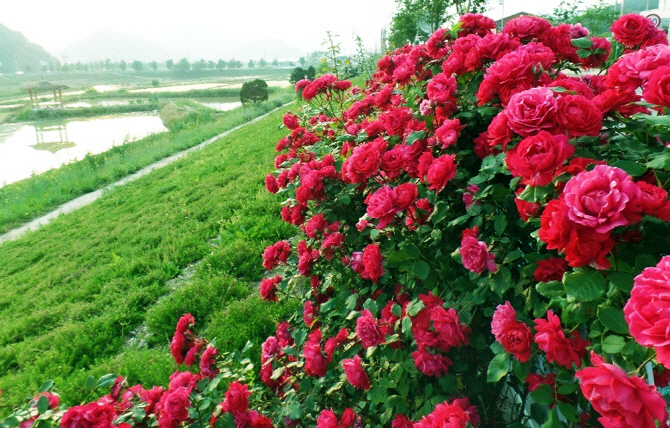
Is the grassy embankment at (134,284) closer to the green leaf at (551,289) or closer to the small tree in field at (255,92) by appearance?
the green leaf at (551,289)

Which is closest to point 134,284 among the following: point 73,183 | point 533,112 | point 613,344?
point 533,112

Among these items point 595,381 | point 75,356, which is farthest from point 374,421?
point 75,356

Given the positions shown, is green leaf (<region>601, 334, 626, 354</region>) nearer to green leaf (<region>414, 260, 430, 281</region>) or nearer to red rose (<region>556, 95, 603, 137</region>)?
red rose (<region>556, 95, 603, 137</region>)

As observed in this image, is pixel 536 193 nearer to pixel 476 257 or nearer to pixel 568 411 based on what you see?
pixel 476 257

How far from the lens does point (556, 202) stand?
0.81 m

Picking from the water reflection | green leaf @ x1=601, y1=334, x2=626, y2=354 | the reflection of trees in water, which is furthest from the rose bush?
the reflection of trees in water

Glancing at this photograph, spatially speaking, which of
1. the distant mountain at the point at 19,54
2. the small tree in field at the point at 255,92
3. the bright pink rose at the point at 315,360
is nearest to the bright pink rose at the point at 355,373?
the bright pink rose at the point at 315,360

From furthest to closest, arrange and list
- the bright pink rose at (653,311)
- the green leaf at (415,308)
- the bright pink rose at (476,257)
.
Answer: the green leaf at (415,308) → the bright pink rose at (476,257) → the bright pink rose at (653,311)

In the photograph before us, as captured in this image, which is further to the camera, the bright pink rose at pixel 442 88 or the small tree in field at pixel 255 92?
the small tree in field at pixel 255 92

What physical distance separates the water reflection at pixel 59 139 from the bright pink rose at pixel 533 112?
16763mm

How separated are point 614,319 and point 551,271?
26 centimetres

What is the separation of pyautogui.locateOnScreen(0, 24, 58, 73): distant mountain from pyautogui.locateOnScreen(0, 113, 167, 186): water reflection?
13607cm

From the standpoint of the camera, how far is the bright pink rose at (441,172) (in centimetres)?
128

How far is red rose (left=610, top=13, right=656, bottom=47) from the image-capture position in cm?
150
